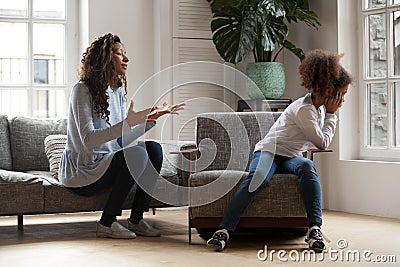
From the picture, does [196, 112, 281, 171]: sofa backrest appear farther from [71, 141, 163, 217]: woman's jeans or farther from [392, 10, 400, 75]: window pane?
[392, 10, 400, 75]: window pane

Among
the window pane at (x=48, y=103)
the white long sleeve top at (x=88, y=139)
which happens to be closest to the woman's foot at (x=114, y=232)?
the white long sleeve top at (x=88, y=139)

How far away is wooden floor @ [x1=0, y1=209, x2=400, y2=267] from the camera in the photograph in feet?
11.3

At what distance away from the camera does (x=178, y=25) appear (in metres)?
6.14

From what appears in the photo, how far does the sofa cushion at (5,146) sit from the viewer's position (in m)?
4.82

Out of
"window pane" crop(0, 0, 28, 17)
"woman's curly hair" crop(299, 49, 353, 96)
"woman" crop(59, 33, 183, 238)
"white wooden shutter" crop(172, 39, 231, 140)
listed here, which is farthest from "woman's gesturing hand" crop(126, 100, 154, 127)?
"window pane" crop(0, 0, 28, 17)

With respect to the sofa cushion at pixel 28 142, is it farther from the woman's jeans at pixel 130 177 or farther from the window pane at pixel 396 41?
the window pane at pixel 396 41

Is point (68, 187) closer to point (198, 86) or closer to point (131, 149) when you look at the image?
point (131, 149)

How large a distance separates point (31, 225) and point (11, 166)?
1.38 feet

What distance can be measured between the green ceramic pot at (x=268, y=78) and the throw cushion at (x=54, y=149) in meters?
1.70

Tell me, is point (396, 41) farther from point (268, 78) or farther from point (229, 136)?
point (229, 136)

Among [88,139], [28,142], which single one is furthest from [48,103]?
[88,139]

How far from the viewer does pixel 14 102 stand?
584 centimetres

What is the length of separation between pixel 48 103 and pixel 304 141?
8.64 ft

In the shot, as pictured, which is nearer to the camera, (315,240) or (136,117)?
(315,240)
